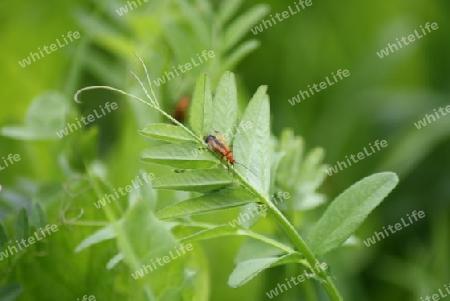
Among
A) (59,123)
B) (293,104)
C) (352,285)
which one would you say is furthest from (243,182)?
(293,104)

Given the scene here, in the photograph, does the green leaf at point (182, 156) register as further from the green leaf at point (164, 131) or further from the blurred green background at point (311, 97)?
the blurred green background at point (311, 97)

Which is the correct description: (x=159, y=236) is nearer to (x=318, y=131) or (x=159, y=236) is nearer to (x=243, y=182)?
(x=243, y=182)

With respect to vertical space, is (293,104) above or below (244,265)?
above

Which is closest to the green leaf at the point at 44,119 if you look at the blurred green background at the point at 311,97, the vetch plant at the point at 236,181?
the blurred green background at the point at 311,97

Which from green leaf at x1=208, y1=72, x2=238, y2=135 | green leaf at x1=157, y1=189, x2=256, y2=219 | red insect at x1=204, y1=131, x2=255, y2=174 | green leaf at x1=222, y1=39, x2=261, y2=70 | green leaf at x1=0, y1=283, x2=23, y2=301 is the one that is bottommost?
green leaf at x1=157, y1=189, x2=256, y2=219

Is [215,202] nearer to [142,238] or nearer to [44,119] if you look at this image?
[142,238]

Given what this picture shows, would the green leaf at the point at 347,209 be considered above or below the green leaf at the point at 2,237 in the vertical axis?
below

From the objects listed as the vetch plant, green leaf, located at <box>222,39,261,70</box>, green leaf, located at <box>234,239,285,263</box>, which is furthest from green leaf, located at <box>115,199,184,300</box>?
green leaf, located at <box>222,39,261,70</box>

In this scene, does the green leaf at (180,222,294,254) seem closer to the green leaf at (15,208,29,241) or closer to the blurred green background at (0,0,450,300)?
the green leaf at (15,208,29,241)
